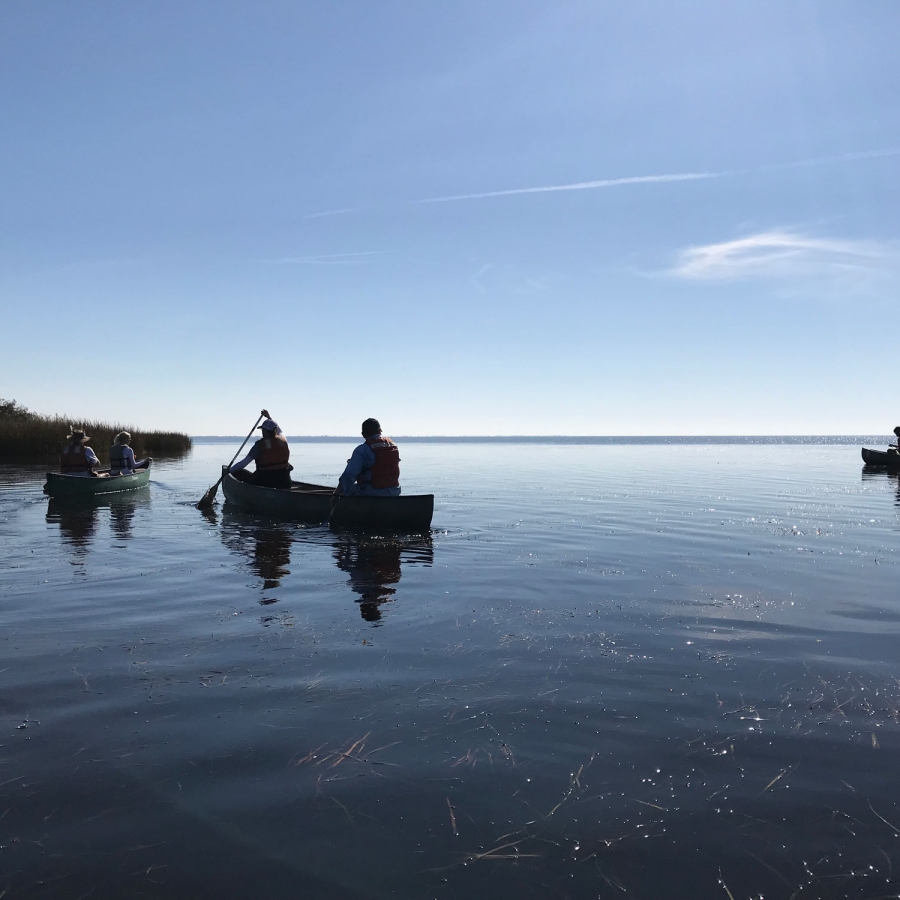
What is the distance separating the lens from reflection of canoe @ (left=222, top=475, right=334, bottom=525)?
52.4 feet

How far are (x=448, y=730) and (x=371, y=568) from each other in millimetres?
6530

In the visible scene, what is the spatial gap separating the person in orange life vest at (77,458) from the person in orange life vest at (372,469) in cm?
1065

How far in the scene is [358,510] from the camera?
15094 mm

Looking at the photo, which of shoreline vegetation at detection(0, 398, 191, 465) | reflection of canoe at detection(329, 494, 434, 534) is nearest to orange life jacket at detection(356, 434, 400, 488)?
reflection of canoe at detection(329, 494, 434, 534)

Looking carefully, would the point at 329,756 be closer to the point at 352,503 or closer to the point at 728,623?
the point at 728,623

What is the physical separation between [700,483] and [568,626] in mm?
24713

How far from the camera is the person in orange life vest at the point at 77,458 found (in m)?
21.6

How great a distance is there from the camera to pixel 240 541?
1414cm

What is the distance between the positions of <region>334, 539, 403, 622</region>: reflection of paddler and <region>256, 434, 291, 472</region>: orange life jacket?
195 inches

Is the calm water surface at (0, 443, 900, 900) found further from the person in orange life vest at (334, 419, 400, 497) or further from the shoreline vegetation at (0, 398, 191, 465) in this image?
the shoreline vegetation at (0, 398, 191, 465)

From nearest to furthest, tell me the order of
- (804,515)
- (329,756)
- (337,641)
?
(329,756) → (337,641) → (804,515)

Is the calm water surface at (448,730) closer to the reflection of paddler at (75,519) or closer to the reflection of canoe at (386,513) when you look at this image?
the reflection of paddler at (75,519)

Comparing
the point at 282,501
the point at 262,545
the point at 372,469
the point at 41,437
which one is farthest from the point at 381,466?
the point at 41,437

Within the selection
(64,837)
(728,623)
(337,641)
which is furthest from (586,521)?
(64,837)
